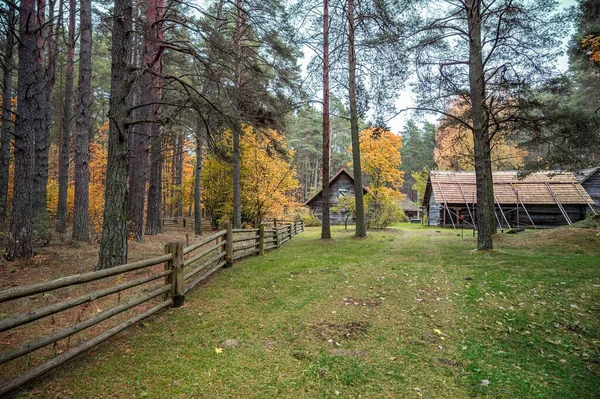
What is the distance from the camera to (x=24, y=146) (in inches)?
289

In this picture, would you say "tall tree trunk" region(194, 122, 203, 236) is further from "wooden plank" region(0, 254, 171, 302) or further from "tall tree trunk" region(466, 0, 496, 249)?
"tall tree trunk" region(466, 0, 496, 249)

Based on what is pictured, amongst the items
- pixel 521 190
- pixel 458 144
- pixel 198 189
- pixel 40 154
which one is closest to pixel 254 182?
pixel 198 189

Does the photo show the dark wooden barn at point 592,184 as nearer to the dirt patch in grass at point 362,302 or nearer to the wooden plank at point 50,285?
the dirt patch in grass at point 362,302

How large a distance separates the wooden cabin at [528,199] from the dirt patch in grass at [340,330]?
2195 cm

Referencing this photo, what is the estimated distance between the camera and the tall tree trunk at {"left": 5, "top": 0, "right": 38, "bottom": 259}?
7133 millimetres

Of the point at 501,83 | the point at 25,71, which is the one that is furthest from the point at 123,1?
the point at 501,83

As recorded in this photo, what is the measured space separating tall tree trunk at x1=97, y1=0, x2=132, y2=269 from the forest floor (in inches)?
78.9

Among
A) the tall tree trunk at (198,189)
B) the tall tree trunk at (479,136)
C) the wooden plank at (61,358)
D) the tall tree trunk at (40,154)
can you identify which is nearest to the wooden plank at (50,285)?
the wooden plank at (61,358)

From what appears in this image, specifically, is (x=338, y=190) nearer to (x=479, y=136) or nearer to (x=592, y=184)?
(x=479, y=136)

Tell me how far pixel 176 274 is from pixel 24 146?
5681 millimetres

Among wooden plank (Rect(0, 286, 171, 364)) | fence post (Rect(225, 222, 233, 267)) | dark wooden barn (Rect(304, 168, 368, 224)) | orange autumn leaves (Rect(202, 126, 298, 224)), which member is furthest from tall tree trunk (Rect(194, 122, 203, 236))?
dark wooden barn (Rect(304, 168, 368, 224))

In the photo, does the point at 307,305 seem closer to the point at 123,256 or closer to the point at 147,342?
the point at 147,342

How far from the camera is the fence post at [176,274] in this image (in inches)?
205

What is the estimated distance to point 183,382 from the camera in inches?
124
